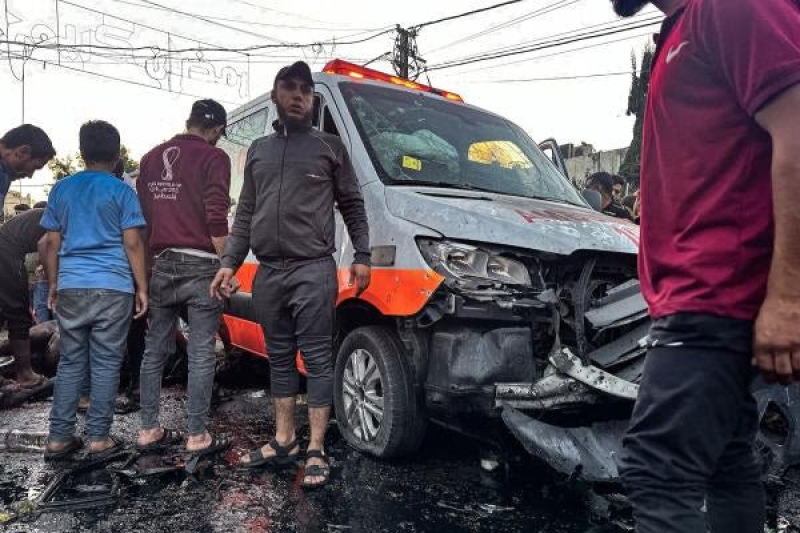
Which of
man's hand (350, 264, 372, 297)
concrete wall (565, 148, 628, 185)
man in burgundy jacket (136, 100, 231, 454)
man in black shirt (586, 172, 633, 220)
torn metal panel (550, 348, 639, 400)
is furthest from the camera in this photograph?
concrete wall (565, 148, 628, 185)

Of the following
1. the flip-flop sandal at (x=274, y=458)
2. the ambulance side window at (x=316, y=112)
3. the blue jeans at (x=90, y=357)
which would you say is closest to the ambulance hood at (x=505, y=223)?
the ambulance side window at (x=316, y=112)

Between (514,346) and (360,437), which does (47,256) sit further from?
(514,346)

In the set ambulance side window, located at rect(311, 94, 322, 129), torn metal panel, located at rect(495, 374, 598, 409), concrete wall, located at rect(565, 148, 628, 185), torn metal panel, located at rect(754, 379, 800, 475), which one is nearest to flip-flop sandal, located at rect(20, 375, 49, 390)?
ambulance side window, located at rect(311, 94, 322, 129)

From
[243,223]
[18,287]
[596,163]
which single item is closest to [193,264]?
[243,223]

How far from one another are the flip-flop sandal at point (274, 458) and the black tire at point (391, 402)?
0.34 metres

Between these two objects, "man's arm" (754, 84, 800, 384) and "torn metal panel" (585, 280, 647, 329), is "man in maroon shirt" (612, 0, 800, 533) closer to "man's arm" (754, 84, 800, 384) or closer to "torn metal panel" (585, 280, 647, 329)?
"man's arm" (754, 84, 800, 384)

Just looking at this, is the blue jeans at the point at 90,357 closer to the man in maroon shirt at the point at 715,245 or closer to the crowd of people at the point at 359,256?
the crowd of people at the point at 359,256

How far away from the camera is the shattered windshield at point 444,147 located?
3.56 meters

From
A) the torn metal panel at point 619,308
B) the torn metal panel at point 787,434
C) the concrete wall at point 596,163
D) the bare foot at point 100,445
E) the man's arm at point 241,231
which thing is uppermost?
the concrete wall at point 596,163

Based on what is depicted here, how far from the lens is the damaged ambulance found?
8.73ft

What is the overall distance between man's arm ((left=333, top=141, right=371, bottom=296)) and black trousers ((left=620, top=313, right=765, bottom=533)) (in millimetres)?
1787

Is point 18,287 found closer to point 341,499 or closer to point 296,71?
point 296,71

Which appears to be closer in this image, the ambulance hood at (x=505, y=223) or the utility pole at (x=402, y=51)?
the ambulance hood at (x=505, y=223)

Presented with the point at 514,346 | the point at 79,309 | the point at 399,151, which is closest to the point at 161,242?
the point at 79,309
